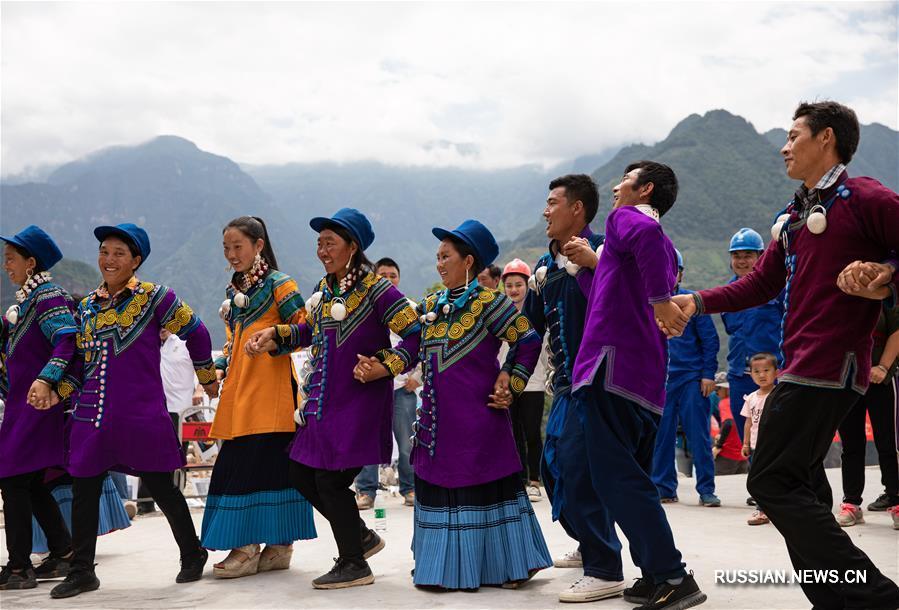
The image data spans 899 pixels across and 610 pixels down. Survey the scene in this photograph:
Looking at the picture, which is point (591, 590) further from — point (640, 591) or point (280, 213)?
point (280, 213)

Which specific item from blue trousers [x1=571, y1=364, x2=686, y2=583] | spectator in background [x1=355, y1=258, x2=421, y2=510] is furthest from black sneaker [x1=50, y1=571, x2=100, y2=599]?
spectator in background [x1=355, y1=258, x2=421, y2=510]

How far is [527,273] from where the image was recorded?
26.2 feet

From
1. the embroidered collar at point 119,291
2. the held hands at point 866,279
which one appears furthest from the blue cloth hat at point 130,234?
A: the held hands at point 866,279

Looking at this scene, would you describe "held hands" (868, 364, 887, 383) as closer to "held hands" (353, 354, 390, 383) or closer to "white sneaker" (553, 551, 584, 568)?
"white sneaker" (553, 551, 584, 568)

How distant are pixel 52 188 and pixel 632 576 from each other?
18251 centimetres

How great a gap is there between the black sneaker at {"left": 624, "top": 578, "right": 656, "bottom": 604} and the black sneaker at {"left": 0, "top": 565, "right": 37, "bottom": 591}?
11.1ft

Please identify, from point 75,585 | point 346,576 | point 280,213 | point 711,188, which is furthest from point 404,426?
point 280,213

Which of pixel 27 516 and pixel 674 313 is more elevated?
pixel 674 313

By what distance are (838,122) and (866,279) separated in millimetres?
754

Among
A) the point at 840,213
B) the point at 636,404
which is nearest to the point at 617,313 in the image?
the point at 636,404

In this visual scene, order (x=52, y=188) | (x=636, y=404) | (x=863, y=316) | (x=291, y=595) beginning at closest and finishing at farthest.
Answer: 1. (x=863, y=316)
2. (x=636, y=404)
3. (x=291, y=595)
4. (x=52, y=188)

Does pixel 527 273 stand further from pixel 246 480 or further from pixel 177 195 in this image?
pixel 177 195

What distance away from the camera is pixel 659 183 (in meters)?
4.04

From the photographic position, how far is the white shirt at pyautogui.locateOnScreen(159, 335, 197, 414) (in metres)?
9.51
